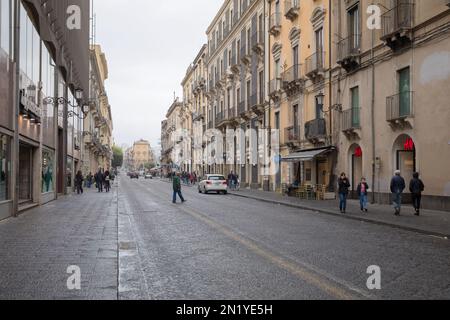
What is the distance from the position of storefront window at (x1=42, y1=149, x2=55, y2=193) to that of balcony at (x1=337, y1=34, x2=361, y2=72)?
14.9 meters

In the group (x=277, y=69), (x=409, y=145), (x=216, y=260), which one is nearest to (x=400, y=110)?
(x=409, y=145)

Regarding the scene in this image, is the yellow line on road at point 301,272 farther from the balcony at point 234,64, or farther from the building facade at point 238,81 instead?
the balcony at point 234,64

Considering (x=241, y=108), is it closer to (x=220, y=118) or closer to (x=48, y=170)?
(x=220, y=118)

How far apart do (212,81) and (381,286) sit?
55383 mm

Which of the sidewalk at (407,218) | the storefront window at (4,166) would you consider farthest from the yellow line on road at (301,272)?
the storefront window at (4,166)

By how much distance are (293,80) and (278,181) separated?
8017mm

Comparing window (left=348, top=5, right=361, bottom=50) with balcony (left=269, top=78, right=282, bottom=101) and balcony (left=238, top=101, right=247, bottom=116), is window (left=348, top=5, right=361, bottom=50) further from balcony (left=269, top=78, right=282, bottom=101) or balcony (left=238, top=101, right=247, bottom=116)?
balcony (left=238, top=101, right=247, bottom=116)

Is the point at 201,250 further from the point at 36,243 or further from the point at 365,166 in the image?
the point at 365,166

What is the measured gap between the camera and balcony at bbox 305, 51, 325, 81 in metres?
28.9

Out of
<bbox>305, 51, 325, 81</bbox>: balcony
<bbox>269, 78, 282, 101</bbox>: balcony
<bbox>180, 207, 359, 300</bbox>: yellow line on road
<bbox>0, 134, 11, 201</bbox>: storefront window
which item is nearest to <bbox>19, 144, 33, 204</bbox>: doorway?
<bbox>0, 134, 11, 201</bbox>: storefront window

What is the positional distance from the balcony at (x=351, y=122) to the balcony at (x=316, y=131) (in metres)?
2.41

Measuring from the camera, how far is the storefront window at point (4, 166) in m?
15.5
